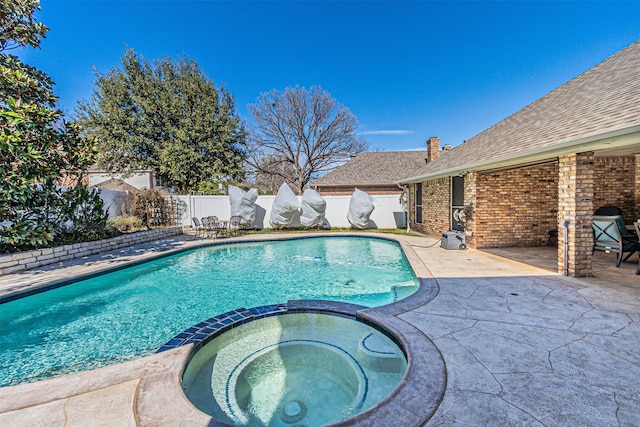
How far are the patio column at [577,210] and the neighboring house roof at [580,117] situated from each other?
36 centimetres

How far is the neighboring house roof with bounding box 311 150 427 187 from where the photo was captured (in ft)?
65.9

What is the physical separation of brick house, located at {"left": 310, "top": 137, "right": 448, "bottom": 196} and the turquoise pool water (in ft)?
35.7

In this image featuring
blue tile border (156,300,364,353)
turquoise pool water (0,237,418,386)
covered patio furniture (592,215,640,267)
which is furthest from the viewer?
covered patio furniture (592,215,640,267)

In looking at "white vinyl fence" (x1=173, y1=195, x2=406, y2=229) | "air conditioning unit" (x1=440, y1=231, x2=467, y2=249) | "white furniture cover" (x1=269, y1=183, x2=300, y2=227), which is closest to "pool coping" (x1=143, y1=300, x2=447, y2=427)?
A: "air conditioning unit" (x1=440, y1=231, x2=467, y2=249)

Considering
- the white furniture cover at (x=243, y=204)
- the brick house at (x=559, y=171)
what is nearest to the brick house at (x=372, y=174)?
the white furniture cover at (x=243, y=204)

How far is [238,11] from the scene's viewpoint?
12.0 m

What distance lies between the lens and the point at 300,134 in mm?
24625

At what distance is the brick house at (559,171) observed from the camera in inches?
187

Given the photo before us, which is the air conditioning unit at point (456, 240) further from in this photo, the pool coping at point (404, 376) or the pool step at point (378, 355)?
the pool step at point (378, 355)

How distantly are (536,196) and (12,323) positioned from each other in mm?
11839

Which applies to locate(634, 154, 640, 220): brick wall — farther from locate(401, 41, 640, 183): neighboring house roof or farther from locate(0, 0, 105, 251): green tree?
locate(0, 0, 105, 251): green tree

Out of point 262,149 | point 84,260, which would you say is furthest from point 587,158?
point 262,149

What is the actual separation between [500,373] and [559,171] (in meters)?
4.60

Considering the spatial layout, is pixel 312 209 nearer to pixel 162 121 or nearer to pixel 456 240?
pixel 456 240
